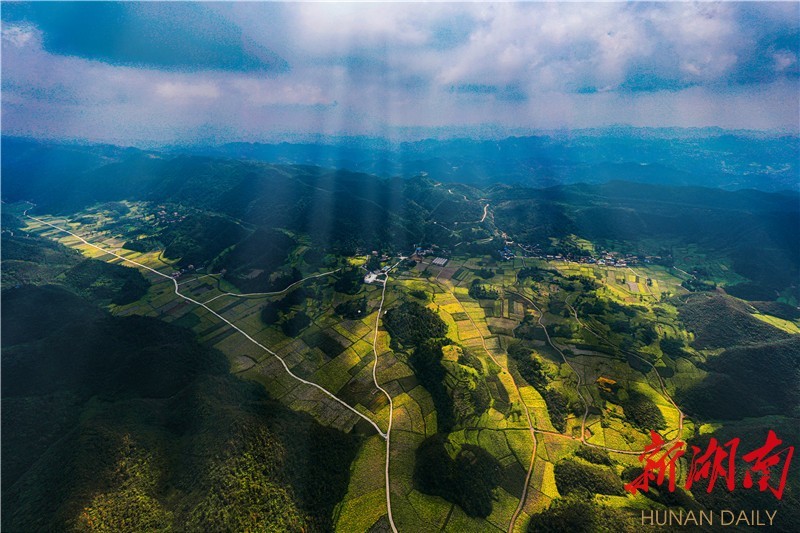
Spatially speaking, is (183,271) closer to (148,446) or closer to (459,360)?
(148,446)

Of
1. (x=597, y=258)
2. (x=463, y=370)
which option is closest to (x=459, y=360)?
(x=463, y=370)

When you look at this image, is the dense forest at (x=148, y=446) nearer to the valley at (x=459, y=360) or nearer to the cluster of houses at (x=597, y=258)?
the valley at (x=459, y=360)

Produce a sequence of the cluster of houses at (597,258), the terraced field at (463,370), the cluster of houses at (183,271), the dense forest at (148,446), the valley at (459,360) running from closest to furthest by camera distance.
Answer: the dense forest at (148,446) < the terraced field at (463,370) < the valley at (459,360) < the cluster of houses at (183,271) < the cluster of houses at (597,258)

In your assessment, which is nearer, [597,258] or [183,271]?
[183,271]

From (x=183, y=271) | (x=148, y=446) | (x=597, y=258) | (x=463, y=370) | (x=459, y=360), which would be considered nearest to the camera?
(x=148, y=446)

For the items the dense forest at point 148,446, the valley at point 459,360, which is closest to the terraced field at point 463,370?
the valley at point 459,360

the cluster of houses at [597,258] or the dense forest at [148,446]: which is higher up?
the cluster of houses at [597,258]

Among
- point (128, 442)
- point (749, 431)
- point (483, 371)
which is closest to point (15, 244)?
point (128, 442)

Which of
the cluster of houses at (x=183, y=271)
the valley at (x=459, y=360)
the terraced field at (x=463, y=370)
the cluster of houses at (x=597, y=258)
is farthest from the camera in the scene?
the cluster of houses at (x=597, y=258)

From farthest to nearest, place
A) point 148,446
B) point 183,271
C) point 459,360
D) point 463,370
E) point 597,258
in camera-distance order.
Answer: point 597,258 → point 183,271 → point 459,360 → point 463,370 → point 148,446

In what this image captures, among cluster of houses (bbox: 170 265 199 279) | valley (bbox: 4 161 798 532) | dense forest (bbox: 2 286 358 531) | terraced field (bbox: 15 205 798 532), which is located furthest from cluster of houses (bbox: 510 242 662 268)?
cluster of houses (bbox: 170 265 199 279)

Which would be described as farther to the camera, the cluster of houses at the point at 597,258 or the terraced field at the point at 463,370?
the cluster of houses at the point at 597,258

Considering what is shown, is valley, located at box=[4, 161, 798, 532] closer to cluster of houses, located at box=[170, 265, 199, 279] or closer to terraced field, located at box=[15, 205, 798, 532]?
terraced field, located at box=[15, 205, 798, 532]

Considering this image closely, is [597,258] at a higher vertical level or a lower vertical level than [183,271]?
higher
